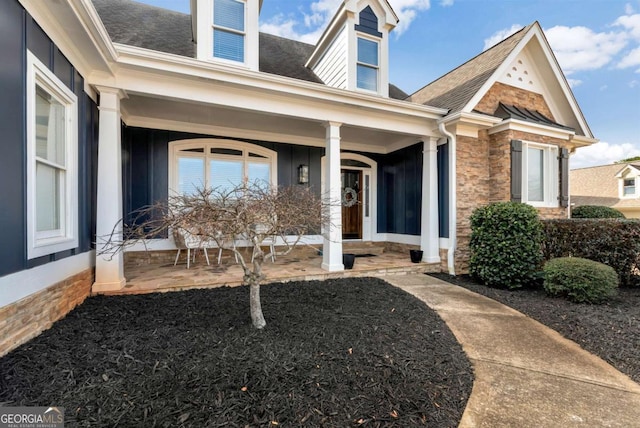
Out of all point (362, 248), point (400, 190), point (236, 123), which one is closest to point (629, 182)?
point (400, 190)

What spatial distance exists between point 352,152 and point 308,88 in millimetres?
3084

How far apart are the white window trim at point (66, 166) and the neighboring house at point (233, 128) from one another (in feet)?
0.07

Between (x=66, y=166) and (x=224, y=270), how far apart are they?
2752 mm

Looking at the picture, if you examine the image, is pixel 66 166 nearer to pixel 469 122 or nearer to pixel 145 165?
pixel 145 165

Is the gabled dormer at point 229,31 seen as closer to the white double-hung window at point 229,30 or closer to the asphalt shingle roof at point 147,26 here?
the white double-hung window at point 229,30

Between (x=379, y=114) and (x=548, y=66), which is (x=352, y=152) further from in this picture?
(x=548, y=66)

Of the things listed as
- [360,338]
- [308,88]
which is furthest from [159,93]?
[360,338]

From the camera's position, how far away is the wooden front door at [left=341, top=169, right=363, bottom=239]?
7.76 meters

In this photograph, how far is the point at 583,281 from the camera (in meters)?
4.09

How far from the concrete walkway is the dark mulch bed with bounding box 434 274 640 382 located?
0.15 metres

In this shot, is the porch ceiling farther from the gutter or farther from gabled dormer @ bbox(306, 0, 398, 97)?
gabled dormer @ bbox(306, 0, 398, 97)

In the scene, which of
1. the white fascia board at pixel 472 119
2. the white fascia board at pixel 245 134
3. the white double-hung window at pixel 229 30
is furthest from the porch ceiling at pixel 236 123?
the white double-hung window at pixel 229 30

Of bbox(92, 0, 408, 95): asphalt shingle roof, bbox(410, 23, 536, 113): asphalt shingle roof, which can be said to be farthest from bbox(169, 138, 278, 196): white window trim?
bbox(410, 23, 536, 113): asphalt shingle roof

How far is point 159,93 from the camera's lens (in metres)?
4.19
